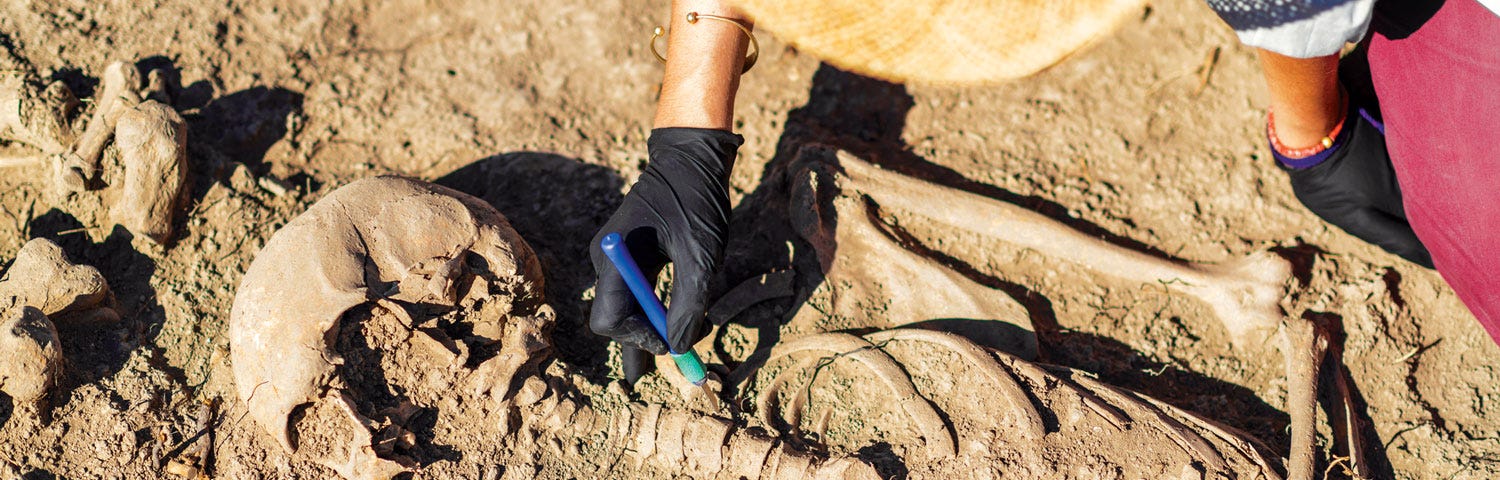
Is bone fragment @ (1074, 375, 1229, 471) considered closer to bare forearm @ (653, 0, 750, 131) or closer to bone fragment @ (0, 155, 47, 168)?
bare forearm @ (653, 0, 750, 131)

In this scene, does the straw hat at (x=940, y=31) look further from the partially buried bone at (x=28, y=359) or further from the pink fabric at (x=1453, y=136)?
the partially buried bone at (x=28, y=359)

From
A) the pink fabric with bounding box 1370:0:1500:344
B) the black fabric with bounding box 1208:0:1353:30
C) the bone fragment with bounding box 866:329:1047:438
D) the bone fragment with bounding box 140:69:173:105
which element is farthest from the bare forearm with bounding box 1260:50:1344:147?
the bone fragment with bounding box 140:69:173:105

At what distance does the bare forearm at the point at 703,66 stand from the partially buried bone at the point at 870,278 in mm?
431

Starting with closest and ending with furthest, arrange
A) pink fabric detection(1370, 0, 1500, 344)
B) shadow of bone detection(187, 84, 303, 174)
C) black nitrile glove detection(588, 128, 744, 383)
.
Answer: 1. pink fabric detection(1370, 0, 1500, 344)
2. black nitrile glove detection(588, 128, 744, 383)
3. shadow of bone detection(187, 84, 303, 174)

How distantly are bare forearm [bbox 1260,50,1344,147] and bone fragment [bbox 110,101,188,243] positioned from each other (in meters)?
3.15

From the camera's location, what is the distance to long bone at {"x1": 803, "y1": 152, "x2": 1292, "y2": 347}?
9.25ft

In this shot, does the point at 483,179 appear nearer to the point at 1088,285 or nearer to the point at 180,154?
the point at 180,154

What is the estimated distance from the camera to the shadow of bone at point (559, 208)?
285 centimetres

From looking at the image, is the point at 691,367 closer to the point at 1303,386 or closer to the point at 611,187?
the point at 611,187

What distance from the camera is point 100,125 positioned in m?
2.83

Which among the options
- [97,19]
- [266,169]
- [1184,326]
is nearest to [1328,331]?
[1184,326]

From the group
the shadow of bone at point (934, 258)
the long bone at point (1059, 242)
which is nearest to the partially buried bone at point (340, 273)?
the shadow of bone at point (934, 258)

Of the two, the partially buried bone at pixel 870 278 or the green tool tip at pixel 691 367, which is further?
the partially buried bone at pixel 870 278

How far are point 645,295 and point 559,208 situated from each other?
0.91m
